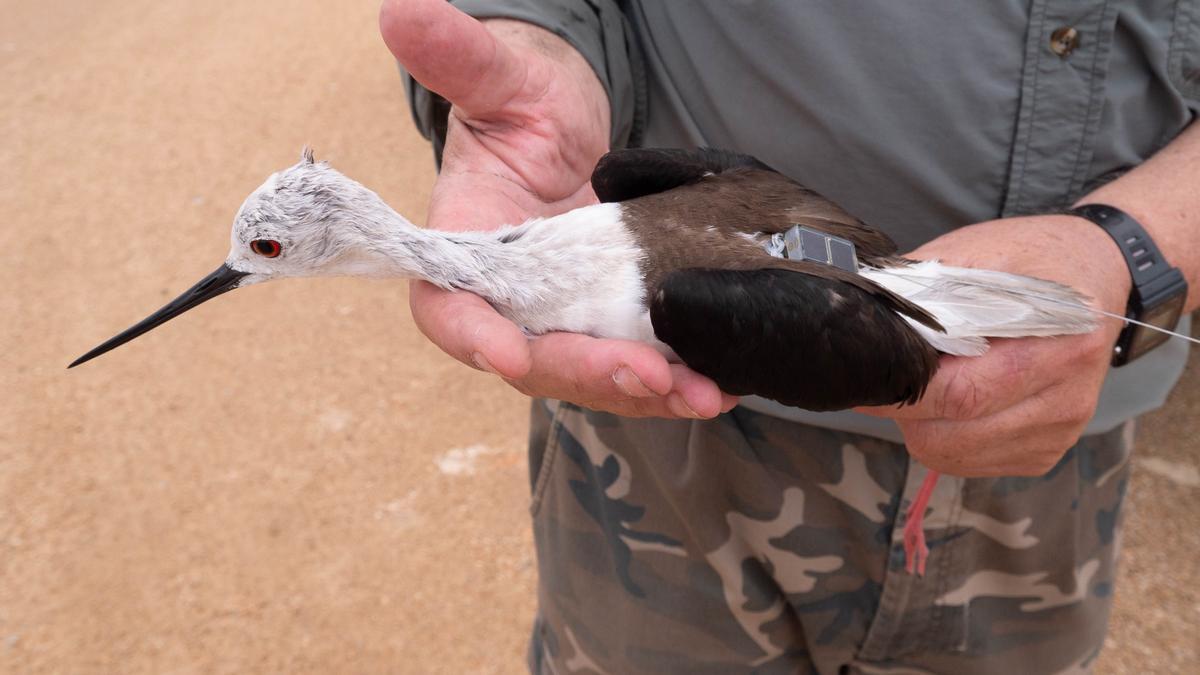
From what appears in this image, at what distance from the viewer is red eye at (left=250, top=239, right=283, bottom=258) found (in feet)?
7.74

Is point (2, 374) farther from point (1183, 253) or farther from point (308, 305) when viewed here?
point (1183, 253)

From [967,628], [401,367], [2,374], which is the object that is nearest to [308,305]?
[401,367]

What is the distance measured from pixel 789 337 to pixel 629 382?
38 cm

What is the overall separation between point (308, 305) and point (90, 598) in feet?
7.41

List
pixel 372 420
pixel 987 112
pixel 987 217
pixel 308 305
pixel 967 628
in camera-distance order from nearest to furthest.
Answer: pixel 987 112 → pixel 987 217 → pixel 967 628 → pixel 372 420 → pixel 308 305

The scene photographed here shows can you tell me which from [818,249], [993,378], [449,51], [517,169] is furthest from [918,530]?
[449,51]

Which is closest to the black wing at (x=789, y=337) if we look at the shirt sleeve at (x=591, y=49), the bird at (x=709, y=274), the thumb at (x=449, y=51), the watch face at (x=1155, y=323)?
the bird at (x=709, y=274)

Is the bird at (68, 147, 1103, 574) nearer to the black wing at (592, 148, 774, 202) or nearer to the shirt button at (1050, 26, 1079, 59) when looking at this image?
the black wing at (592, 148, 774, 202)

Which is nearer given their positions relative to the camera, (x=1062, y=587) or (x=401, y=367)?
(x=1062, y=587)

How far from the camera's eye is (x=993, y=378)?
7.11 feet

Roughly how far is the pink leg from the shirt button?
105 cm

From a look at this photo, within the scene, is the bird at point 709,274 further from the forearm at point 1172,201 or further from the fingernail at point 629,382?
the forearm at point 1172,201

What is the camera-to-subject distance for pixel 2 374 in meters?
5.93

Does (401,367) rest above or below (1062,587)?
below
